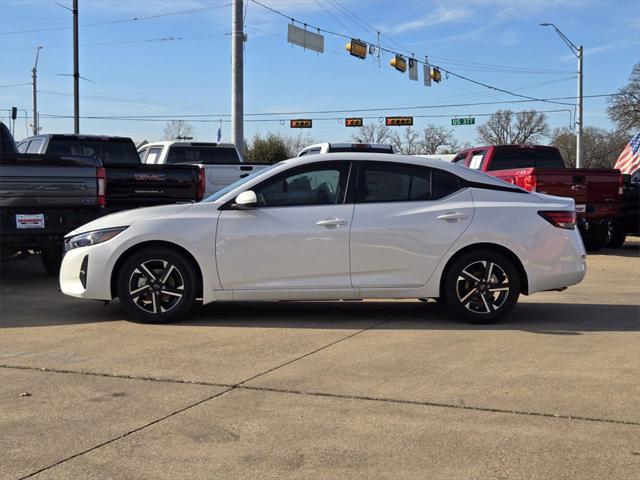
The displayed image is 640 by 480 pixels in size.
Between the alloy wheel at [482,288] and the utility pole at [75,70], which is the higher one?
the utility pole at [75,70]

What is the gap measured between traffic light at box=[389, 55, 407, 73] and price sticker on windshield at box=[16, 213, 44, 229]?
22807 millimetres

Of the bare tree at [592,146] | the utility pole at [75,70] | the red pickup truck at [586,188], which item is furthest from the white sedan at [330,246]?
the bare tree at [592,146]

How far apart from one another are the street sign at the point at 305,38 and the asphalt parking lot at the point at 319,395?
56.1 feet

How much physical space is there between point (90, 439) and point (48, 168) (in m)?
5.84

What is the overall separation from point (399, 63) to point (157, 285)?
81.7 feet

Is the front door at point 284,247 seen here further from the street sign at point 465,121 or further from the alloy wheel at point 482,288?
the street sign at point 465,121

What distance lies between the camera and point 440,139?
97562mm

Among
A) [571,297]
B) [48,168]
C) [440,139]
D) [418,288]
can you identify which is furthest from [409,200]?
[440,139]

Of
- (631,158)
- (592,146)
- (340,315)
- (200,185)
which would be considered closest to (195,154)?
(200,185)

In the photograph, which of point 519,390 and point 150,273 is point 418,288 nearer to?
point 519,390

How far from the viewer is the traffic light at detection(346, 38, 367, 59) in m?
27.0

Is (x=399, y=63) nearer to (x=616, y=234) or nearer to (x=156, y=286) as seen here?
(x=616, y=234)

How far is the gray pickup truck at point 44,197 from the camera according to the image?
866cm

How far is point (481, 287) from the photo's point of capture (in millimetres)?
6789
